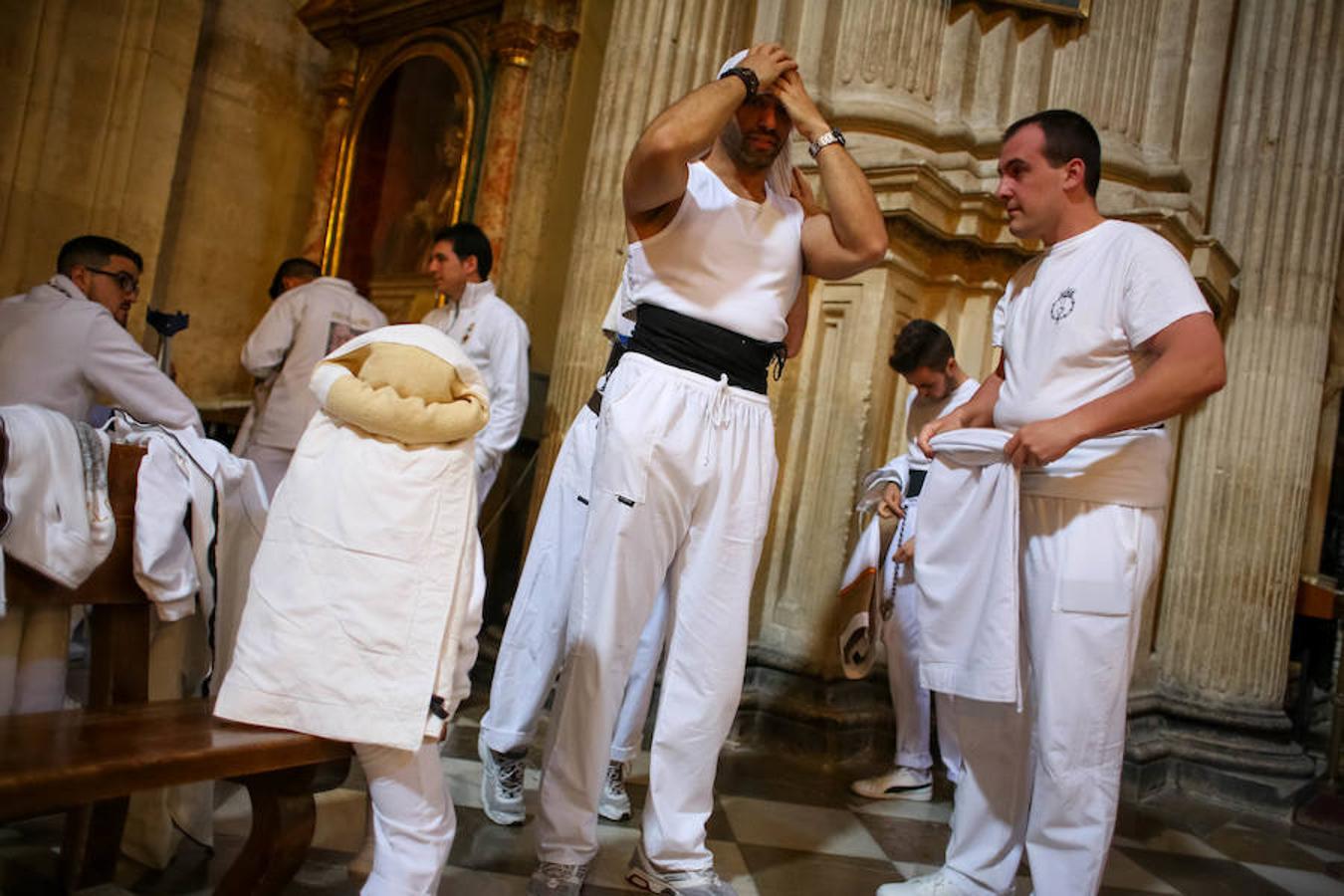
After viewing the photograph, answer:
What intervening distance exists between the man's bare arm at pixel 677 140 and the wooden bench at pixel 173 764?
1283 mm

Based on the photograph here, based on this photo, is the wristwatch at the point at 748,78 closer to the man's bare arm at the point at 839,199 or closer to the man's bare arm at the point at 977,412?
the man's bare arm at the point at 839,199

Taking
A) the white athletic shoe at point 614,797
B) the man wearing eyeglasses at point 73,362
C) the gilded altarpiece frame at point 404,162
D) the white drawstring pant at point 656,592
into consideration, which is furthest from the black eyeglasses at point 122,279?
the gilded altarpiece frame at point 404,162

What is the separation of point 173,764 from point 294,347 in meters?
4.04

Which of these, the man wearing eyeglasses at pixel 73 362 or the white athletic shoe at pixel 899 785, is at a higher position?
the man wearing eyeglasses at pixel 73 362

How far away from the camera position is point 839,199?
2396 mm

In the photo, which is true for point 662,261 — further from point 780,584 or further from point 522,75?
point 522,75

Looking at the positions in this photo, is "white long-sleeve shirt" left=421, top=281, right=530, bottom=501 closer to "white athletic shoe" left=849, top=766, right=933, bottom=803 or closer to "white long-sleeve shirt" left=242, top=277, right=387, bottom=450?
"white long-sleeve shirt" left=242, top=277, right=387, bottom=450

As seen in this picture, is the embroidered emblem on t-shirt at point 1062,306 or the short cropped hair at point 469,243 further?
the short cropped hair at point 469,243

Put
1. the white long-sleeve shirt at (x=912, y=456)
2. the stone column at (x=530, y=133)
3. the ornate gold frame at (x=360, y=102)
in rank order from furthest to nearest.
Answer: the ornate gold frame at (x=360, y=102) → the stone column at (x=530, y=133) → the white long-sleeve shirt at (x=912, y=456)

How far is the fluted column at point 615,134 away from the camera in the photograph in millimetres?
4461

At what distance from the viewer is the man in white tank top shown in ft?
7.59

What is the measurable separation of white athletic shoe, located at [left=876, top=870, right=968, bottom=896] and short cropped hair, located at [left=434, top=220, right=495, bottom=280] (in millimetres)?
3085

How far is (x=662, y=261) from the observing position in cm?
236

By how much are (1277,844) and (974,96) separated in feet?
11.5
